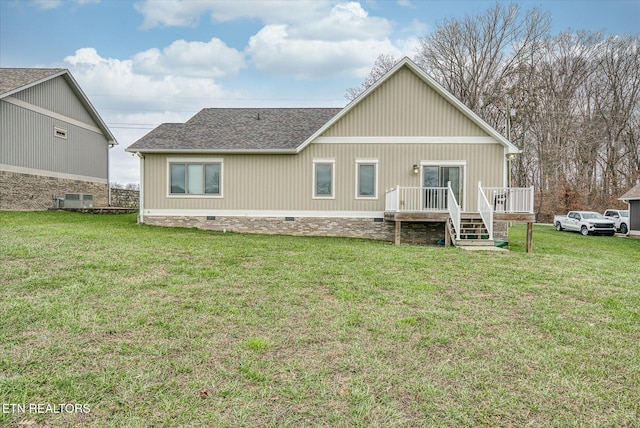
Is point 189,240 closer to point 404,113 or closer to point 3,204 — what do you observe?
point 404,113

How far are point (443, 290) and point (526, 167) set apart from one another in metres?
29.3

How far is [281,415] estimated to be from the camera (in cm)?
245

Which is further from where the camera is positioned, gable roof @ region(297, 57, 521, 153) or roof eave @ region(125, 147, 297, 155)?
roof eave @ region(125, 147, 297, 155)

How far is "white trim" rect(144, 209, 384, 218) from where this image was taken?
13.1 metres

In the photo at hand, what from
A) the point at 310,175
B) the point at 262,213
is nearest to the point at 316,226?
the point at 310,175

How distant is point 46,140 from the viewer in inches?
666

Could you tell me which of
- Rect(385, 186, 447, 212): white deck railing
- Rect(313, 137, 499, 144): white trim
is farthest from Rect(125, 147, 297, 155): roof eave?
Rect(385, 186, 447, 212): white deck railing

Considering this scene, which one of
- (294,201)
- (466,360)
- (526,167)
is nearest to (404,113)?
(294,201)

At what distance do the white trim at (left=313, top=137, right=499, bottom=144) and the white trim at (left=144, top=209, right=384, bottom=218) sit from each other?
2.46 metres

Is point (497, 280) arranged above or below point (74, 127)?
below

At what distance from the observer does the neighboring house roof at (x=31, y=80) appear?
602 inches

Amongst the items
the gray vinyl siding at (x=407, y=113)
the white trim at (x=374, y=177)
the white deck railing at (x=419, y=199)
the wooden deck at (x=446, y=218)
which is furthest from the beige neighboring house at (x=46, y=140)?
the wooden deck at (x=446, y=218)

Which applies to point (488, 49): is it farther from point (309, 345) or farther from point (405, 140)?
point (309, 345)
